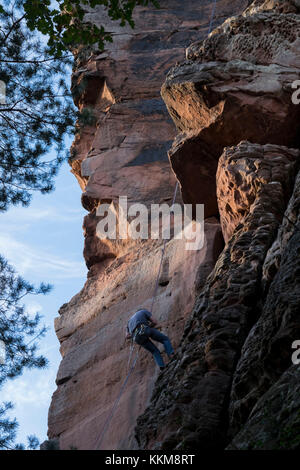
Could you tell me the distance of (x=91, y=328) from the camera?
41.0 feet

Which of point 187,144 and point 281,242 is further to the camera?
point 187,144

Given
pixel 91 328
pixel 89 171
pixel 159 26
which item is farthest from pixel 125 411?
pixel 159 26

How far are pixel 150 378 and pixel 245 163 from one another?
3.59 m

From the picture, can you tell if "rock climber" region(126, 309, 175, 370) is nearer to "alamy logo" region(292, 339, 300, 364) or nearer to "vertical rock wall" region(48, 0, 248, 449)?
"vertical rock wall" region(48, 0, 248, 449)

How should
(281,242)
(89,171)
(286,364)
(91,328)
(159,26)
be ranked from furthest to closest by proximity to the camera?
(159,26) < (89,171) < (91,328) < (281,242) < (286,364)

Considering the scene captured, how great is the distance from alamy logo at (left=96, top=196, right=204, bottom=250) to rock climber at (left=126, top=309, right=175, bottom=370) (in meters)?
2.07

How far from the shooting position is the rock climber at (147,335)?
9.46 meters

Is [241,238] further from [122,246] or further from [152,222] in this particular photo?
[122,246]

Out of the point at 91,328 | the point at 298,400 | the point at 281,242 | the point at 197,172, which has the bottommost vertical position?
the point at 298,400

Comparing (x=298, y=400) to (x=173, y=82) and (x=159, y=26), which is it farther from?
(x=159, y=26)

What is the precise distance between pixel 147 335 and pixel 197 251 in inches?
91.3

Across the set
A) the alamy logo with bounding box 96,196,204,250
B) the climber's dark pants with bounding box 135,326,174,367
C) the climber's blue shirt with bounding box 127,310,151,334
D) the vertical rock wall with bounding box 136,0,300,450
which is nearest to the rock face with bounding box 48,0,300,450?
the vertical rock wall with bounding box 136,0,300,450

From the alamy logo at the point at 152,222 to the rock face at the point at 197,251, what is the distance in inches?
6.9

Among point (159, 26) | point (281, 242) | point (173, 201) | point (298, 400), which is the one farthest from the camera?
point (159, 26)
